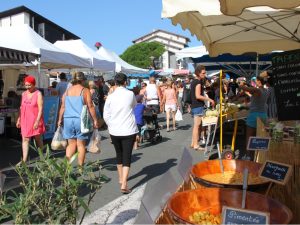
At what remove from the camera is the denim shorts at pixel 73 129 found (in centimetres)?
598

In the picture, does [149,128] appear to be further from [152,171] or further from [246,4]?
[246,4]

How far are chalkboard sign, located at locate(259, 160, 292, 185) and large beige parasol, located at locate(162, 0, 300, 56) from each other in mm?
1612

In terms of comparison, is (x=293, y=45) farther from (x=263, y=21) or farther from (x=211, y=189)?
(x=211, y=189)

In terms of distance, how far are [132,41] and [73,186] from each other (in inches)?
4148

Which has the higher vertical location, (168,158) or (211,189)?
(211,189)

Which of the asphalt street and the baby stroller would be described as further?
the baby stroller

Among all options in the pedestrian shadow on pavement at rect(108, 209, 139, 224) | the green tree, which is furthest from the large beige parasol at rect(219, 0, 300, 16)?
the green tree

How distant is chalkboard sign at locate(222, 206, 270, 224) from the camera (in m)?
2.15

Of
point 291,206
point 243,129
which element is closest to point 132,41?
point 243,129

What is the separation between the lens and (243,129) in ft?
33.9

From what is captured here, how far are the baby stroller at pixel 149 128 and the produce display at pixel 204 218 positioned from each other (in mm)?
7495

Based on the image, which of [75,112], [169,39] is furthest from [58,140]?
[169,39]

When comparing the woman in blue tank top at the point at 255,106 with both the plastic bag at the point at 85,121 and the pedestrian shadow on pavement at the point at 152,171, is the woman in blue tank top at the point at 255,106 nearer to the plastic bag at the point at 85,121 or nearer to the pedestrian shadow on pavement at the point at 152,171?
the pedestrian shadow on pavement at the point at 152,171

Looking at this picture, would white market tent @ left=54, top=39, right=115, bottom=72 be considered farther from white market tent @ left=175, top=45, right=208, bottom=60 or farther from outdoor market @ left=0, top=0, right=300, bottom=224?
white market tent @ left=175, top=45, right=208, bottom=60
